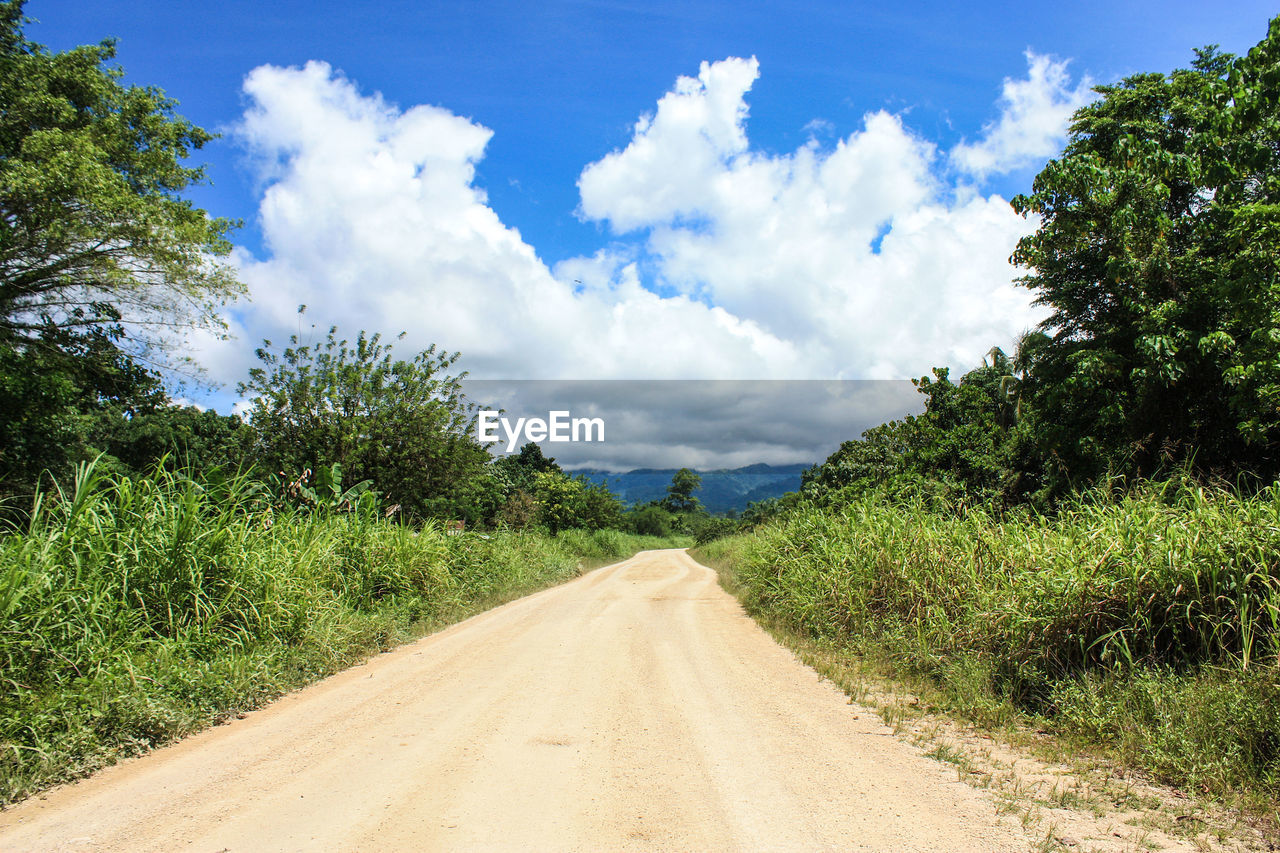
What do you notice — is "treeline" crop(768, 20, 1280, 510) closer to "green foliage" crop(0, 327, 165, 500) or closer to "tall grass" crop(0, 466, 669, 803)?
"tall grass" crop(0, 466, 669, 803)

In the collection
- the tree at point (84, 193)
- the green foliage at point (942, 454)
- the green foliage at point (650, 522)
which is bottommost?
the green foliage at point (650, 522)

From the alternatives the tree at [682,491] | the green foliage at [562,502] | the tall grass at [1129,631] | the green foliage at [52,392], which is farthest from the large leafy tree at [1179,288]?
the tree at [682,491]

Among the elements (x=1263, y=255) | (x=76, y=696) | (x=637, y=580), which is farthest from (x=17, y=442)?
(x=1263, y=255)

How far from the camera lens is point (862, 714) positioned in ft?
19.6

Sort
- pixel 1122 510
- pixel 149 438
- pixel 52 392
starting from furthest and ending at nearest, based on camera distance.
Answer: pixel 149 438 → pixel 52 392 → pixel 1122 510

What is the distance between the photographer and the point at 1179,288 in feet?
39.9

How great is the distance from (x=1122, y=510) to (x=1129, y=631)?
4.80 ft

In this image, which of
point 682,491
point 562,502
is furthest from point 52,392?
point 682,491

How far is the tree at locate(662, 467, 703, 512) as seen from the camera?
329ft

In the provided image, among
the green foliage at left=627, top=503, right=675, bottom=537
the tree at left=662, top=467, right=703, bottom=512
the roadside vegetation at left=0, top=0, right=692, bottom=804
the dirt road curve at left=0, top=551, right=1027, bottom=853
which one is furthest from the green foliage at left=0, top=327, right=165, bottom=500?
the tree at left=662, top=467, right=703, bottom=512

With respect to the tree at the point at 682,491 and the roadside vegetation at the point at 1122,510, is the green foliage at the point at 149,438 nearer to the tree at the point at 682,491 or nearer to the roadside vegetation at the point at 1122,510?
the roadside vegetation at the point at 1122,510

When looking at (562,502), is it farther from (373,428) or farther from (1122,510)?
(1122,510)

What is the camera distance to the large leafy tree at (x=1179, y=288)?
8.80 meters

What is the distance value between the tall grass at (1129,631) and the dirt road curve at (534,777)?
1.34m
